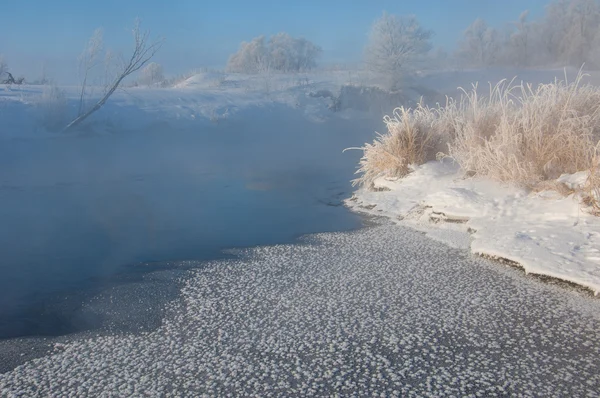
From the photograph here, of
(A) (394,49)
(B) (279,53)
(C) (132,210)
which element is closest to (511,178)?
(C) (132,210)

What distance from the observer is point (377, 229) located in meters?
6.27

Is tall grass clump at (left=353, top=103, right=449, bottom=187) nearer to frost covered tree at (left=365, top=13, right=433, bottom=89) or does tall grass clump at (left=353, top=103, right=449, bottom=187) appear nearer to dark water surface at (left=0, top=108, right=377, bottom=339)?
dark water surface at (left=0, top=108, right=377, bottom=339)

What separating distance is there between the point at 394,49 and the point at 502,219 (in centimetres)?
2932

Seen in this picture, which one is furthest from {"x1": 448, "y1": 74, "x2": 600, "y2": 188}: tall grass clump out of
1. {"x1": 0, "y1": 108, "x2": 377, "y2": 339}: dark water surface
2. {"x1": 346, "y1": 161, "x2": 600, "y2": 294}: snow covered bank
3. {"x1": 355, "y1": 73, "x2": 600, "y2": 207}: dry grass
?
{"x1": 0, "y1": 108, "x2": 377, "y2": 339}: dark water surface

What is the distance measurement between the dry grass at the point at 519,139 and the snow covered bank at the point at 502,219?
0.23 meters

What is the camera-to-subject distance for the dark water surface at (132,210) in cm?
466

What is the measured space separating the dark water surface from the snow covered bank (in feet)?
2.96

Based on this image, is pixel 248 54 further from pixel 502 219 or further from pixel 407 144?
pixel 502 219

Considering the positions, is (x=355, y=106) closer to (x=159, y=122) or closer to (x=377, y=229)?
(x=159, y=122)

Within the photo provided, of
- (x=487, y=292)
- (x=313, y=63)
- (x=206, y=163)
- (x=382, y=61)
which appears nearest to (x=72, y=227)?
(x=487, y=292)

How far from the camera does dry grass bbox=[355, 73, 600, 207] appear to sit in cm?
582

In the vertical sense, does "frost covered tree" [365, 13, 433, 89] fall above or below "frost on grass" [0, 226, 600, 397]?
above

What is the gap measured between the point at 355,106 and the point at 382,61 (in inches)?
217

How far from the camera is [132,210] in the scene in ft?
29.1
